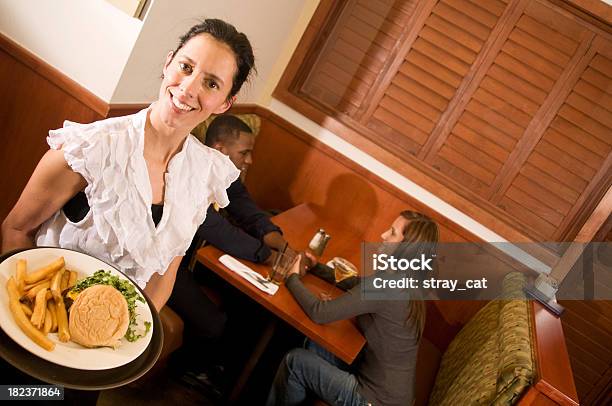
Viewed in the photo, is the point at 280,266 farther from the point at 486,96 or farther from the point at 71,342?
the point at 486,96

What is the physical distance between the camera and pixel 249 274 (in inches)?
90.9

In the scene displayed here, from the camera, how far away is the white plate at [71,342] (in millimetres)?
991

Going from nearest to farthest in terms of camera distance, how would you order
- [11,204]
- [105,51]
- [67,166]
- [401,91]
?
[67,166], [105,51], [11,204], [401,91]

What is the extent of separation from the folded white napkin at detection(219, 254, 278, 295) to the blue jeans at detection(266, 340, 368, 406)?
33 centimetres

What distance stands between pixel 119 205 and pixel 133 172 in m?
0.09

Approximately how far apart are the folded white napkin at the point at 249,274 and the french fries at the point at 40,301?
1139 millimetres

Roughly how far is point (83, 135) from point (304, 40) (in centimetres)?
241

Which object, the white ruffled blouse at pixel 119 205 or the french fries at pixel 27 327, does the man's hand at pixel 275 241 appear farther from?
the french fries at pixel 27 327

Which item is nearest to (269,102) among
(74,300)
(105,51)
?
(105,51)

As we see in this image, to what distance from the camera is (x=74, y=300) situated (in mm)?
1151

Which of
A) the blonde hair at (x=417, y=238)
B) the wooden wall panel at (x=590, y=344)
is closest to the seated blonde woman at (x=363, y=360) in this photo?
the blonde hair at (x=417, y=238)

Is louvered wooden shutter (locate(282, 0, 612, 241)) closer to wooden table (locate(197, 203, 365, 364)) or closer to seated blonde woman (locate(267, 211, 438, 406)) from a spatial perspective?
wooden table (locate(197, 203, 365, 364))

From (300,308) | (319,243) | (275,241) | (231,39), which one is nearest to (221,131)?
(275,241)

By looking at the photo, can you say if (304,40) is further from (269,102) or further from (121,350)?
(121,350)
